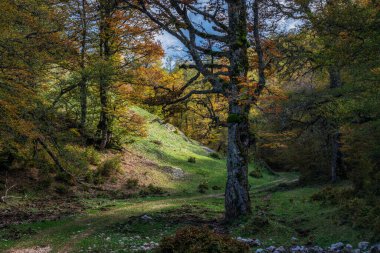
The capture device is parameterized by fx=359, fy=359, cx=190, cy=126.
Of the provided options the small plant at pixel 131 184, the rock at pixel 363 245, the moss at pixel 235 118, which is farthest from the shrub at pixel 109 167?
the rock at pixel 363 245

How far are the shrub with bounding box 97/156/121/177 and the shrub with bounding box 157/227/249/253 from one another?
1712 centimetres

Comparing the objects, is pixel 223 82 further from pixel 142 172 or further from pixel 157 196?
pixel 142 172

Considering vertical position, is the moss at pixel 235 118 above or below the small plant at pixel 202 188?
above

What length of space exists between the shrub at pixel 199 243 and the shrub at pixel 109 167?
1712cm

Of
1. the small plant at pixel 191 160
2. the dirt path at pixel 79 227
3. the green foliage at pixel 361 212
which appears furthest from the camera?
the small plant at pixel 191 160

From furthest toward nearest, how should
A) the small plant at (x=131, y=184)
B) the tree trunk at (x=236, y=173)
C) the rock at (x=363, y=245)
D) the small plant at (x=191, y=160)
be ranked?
1. the small plant at (x=191, y=160)
2. the small plant at (x=131, y=184)
3. the tree trunk at (x=236, y=173)
4. the rock at (x=363, y=245)

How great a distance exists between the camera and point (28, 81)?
15086 mm

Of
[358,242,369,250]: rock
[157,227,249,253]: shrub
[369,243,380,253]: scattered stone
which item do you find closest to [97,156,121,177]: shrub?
[157,227,249,253]: shrub

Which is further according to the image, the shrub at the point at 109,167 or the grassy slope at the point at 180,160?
the grassy slope at the point at 180,160

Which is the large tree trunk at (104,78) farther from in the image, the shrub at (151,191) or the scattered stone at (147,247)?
the scattered stone at (147,247)

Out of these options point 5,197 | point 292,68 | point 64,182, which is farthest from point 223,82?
point 64,182

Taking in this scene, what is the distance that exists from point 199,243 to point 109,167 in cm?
1813

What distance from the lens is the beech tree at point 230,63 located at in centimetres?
1332

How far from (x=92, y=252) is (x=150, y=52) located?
60.0ft
